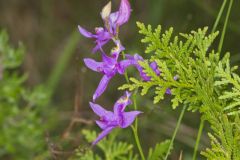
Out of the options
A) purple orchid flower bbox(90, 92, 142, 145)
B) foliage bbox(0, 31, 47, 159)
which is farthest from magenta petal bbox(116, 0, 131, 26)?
foliage bbox(0, 31, 47, 159)

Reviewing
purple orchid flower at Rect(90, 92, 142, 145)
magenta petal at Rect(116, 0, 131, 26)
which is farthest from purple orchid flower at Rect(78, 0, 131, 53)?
purple orchid flower at Rect(90, 92, 142, 145)

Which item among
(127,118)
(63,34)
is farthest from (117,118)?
(63,34)

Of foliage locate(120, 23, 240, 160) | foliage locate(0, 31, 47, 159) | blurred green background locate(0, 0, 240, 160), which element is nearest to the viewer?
Answer: foliage locate(120, 23, 240, 160)

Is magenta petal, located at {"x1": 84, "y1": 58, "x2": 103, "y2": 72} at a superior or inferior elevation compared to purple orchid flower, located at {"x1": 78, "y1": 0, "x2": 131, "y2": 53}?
inferior

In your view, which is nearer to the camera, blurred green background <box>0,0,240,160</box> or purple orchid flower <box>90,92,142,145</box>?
purple orchid flower <box>90,92,142,145</box>

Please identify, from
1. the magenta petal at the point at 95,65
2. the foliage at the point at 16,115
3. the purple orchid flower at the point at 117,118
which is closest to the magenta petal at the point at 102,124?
the purple orchid flower at the point at 117,118

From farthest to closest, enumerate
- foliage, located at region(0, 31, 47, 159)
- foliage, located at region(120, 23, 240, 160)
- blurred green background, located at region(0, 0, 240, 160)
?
blurred green background, located at region(0, 0, 240, 160) < foliage, located at region(0, 31, 47, 159) < foliage, located at region(120, 23, 240, 160)

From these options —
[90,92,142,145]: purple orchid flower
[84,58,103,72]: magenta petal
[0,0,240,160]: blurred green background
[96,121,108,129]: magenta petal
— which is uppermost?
[0,0,240,160]: blurred green background

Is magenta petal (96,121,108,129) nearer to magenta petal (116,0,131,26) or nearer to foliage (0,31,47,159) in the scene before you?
magenta petal (116,0,131,26)

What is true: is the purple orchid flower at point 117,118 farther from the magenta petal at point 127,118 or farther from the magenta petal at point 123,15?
the magenta petal at point 123,15
